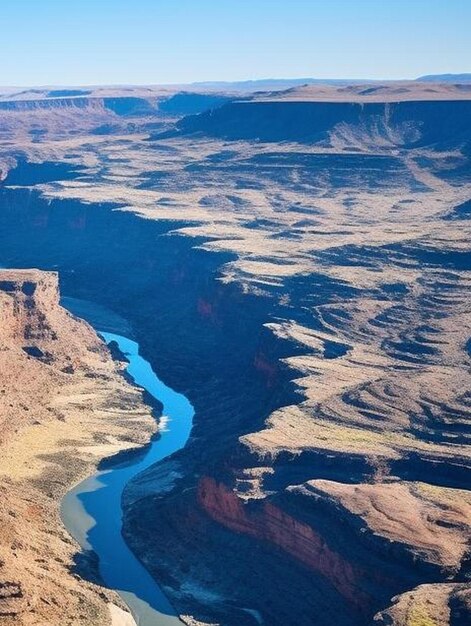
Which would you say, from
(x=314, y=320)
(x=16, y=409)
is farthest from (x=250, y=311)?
(x=16, y=409)

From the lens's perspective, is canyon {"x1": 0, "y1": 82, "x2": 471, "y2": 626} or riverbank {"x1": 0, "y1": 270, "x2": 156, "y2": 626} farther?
canyon {"x1": 0, "y1": 82, "x2": 471, "y2": 626}

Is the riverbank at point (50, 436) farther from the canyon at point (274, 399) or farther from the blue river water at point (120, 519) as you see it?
the blue river water at point (120, 519)

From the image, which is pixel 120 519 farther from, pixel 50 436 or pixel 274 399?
pixel 274 399

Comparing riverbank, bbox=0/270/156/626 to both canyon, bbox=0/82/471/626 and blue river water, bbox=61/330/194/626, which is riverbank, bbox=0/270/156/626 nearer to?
canyon, bbox=0/82/471/626

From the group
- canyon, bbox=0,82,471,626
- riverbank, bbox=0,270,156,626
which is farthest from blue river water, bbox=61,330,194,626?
riverbank, bbox=0,270,156,626

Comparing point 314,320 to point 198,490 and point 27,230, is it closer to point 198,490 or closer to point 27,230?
point 198,490

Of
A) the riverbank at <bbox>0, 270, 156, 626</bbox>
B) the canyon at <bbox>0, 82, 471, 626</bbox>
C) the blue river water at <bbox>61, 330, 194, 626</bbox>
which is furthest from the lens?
the blue river water at <bbox>61, 330, 194, 626</bbox>

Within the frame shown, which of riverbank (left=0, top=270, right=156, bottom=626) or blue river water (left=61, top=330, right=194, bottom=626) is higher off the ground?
riverbank (left=0, top=270, right=156, bottom=626)
